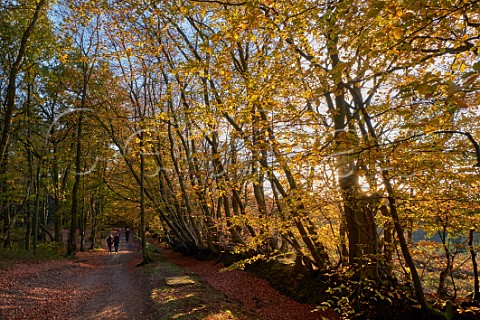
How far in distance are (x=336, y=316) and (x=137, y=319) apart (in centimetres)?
536

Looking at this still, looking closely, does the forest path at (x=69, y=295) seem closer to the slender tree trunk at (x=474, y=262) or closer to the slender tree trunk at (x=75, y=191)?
the slender tree trunk at (x=75, y=191)

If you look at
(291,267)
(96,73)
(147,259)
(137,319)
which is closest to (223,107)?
(137,319)

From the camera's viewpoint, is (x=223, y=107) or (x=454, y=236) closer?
(x=454, y=236)

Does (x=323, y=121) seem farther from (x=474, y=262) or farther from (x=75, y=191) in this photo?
(x=75, y=191)

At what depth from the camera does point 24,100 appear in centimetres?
1911

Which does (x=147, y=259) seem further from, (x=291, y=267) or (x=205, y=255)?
(x=291, y=267)

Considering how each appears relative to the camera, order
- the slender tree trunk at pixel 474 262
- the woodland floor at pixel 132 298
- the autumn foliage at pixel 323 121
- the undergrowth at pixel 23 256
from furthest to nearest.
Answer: the undergrowth at pixel 23 256 < the woodland floor at pixel 132 298 < the slender tree trunk at pixel 474 262 < the autumn foliage at pixel 323 121

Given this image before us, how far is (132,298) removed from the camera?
9.86 metres

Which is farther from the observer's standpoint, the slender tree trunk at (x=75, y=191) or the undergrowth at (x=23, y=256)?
the slender tree trunk at (x=75, y=191)

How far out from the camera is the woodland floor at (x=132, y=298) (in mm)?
7891

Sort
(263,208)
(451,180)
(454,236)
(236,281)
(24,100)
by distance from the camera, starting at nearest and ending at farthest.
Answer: (451,180) < (454,236) < (263,208) < (236,281) < (24,100)

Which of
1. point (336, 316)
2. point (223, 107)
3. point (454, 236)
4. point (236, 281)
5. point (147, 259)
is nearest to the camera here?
point (454, 236)

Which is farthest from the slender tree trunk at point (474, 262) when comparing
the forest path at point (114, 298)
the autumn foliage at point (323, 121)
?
the forest path at point (114, 298)

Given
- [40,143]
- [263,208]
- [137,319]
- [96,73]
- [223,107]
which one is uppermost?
[96,73]
